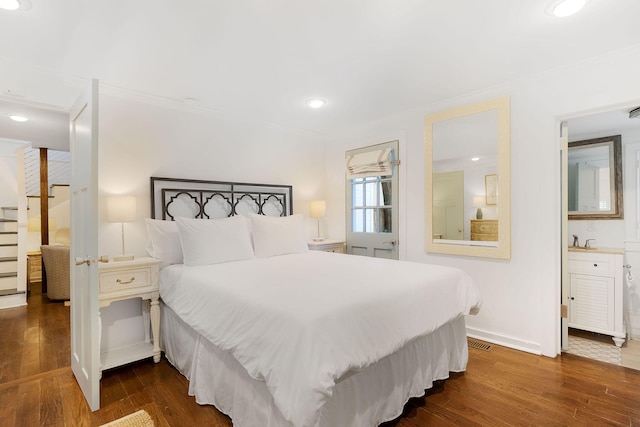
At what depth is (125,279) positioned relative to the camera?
248 cm

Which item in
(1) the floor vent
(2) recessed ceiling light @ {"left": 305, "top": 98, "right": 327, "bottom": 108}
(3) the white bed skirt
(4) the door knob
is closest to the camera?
(3) the white bed skirt

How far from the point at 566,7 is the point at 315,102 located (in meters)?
2.10

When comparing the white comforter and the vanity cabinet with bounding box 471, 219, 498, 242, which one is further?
the vanity cabinet with bounding box 471, 219, 498, 242

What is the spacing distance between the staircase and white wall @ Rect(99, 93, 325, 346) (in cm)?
318

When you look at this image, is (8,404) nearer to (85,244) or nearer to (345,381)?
(85,244)

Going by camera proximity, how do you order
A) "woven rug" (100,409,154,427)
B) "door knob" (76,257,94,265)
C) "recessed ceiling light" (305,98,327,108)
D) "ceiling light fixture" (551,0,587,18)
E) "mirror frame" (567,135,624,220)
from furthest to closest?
"mirror frame" (567,135,624,220) → "recessed ceiling light" (305,98,327,108) → "door knob" (76,257,94,265) → "woven rug" (100,409,154,427) → "ceiling light fixture" (551,0,587,18)

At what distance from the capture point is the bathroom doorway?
299 cm

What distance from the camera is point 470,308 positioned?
242 cm

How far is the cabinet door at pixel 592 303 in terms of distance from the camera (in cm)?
304

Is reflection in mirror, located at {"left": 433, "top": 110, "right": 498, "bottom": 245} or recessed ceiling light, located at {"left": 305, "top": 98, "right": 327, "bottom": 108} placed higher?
recessed ceiling light, located at {"left": 305, "top": 98, "right": 327, "bottom": 108}

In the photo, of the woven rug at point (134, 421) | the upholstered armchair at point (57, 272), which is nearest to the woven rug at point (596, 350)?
the woven rug at point (134, 421)

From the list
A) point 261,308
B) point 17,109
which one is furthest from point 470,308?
point 17,109

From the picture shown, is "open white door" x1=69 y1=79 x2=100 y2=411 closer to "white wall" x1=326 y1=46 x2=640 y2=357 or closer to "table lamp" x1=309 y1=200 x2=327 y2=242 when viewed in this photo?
"table lamp" x1=309 y1=200 x2=327 y2=242

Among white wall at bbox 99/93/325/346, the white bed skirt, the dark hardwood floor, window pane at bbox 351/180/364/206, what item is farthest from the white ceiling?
the dark hardwood floor
